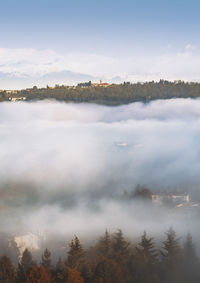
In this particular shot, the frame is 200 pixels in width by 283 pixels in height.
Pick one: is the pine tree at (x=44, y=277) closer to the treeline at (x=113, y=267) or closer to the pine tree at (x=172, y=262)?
the treeline at (x=113, y=267)

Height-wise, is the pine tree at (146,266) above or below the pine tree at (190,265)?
above

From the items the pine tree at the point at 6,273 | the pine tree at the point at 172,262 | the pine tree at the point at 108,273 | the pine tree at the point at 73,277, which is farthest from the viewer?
the pine tree at the point at 172,262

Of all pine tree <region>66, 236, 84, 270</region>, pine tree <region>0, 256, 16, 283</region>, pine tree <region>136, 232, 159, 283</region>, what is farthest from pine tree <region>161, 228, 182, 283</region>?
pine tree <region>0, 256, 16, 283</region>

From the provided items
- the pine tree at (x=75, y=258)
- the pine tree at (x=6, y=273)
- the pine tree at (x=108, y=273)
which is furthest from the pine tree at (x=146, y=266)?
the pine tree at (x=6, y=273)

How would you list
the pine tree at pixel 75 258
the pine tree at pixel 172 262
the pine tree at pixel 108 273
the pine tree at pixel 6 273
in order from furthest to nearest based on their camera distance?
the pine tree at pixel 75 258 < the pine tree at pixel 172 262 < the pine tree at pixel 108 273 < the pine tree at pixel 6 273

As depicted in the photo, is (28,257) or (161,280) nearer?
(161,280)

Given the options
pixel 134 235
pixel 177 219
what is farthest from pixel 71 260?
pixel 177 219

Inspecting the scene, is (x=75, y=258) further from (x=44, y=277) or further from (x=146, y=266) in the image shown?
(x=146, y=266)

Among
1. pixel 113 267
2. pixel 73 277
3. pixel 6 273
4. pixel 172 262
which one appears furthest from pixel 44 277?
pixel 172 262

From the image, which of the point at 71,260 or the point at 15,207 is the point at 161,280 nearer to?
the point at 71,260
